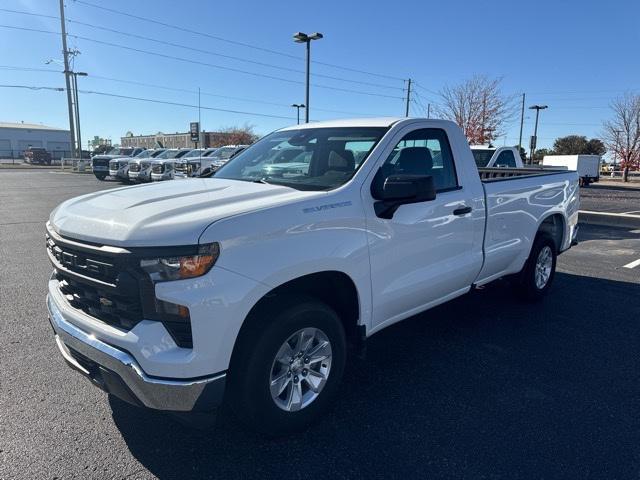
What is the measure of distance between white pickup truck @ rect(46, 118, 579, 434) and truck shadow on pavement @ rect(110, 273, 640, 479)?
0.85 feet

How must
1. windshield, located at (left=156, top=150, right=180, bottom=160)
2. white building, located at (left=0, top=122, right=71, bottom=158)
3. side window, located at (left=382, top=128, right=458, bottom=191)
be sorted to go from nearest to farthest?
side window, located at (left=382, top=128, right=458, bottom=191) < windshield, located at (left=156, top=150, right=180, bottom=160) < white building, located at (left=0, top=122, right=71, bottom=158)

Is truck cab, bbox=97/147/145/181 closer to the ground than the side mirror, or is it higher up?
closer to the ground

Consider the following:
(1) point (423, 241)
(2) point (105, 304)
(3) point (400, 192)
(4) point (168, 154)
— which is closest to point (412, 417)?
(1) point (423, 241)

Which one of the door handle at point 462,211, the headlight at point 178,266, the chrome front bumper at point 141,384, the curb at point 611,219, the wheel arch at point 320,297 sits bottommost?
the curb at point 611,219

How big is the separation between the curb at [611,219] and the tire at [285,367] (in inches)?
439

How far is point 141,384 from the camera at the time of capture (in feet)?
7.73

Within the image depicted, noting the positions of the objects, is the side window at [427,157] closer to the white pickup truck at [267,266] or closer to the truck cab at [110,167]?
the white pickup truck at [267,266]

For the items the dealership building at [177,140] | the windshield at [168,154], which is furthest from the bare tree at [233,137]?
the windshield at [168,154]

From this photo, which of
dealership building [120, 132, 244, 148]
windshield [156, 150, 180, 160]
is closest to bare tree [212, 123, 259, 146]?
dealership building [120, 132, 244, 148]

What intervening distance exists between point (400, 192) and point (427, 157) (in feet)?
3.53

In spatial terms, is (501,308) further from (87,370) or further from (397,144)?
(87,370)

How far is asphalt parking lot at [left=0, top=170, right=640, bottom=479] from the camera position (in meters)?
2.65

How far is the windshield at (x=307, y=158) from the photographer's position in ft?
11.2

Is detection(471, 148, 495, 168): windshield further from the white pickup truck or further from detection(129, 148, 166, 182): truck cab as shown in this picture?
detection(129, 148, 166, 182): truck cab
